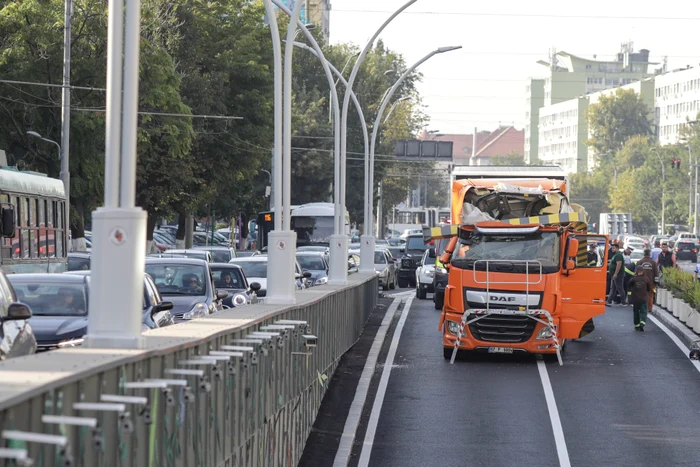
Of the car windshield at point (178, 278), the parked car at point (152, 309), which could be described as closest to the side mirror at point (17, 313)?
the parked car at point (152, 309)

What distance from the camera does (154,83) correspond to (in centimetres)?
4122

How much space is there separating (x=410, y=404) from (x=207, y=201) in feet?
118

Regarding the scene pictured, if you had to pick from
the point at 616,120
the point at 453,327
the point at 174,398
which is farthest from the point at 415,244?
the point at 616,120

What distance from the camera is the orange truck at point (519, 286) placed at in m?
21.8

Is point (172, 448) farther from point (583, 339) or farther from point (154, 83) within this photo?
point (154, 83)

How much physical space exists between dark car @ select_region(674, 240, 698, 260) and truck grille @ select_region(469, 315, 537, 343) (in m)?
67.9

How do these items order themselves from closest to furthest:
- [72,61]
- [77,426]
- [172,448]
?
[77,426]
[172,448]
[72,61]

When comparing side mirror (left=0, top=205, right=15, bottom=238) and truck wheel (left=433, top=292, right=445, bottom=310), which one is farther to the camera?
truck wheel (left=433, top=292, right=445, bottom=310)

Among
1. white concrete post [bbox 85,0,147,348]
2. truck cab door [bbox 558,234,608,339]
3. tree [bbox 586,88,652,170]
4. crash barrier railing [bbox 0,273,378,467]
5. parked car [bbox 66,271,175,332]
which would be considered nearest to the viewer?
crash barrier railing [bbox 0,273,378,467]

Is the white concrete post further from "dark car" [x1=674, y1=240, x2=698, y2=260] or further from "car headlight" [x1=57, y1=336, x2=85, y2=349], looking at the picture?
"dark car" [x1=674, y1=240, x2=698, y2=260]

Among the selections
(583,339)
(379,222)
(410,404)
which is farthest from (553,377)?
(379,222)

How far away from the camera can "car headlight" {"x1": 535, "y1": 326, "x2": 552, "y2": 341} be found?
71.2 feet

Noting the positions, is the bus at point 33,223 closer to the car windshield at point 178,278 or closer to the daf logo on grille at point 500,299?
the car windshield at point 178,278

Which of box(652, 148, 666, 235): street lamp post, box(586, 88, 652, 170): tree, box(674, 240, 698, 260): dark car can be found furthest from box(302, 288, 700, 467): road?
box(586, 88, 652, 170): tree
